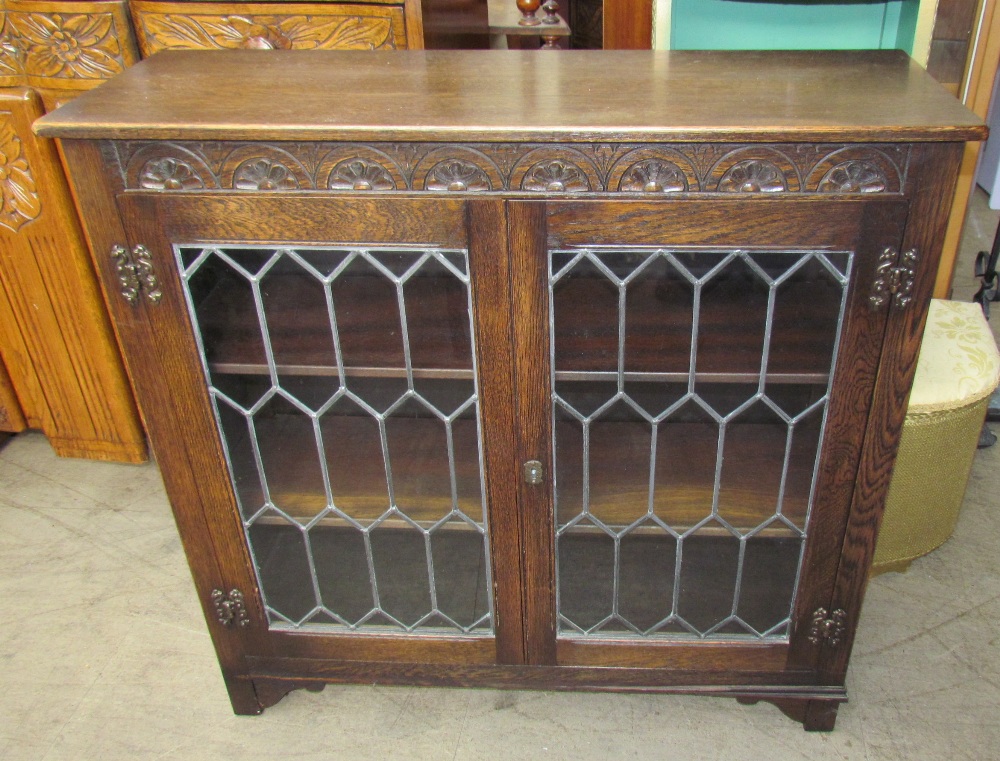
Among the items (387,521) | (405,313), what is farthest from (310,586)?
(405,313)

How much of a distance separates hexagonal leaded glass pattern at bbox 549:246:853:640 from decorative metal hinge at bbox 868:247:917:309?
35 millimetres

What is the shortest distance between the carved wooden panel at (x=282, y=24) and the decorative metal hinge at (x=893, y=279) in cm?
84

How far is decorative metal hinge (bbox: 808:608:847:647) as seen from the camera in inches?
49.4

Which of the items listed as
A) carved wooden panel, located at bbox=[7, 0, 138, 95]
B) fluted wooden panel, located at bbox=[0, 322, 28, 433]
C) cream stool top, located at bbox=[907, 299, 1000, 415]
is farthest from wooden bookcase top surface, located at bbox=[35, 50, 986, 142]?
fluted wooden panel, located at bbox=[0, 322, 28, 433]

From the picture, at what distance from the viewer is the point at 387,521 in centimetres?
126

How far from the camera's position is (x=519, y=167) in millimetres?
979

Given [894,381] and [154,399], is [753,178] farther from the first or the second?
[154,399]

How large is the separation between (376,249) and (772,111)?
46cm

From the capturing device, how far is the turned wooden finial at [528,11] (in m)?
2.06

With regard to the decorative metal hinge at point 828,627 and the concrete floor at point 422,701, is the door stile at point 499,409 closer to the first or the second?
the concrete floor at point 422,701

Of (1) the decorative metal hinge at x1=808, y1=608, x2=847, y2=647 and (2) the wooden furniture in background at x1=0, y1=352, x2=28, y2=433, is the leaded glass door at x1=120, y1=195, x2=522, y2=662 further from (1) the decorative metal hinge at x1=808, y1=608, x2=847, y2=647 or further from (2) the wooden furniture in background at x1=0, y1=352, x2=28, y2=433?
(2) the wooden furniture in background at x1=0, y1=352, x2=28, y2=433

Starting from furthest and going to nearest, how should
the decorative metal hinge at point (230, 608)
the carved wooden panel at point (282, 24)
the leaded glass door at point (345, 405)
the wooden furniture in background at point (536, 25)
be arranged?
the wooden furniture in background at point (536, 25)
the carved wooden panel at point (282, 24)
the decorative metal hinge at point (230, 608)
the leaded glass door at point (345, 405)

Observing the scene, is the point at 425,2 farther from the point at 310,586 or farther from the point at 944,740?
the point at 944,740

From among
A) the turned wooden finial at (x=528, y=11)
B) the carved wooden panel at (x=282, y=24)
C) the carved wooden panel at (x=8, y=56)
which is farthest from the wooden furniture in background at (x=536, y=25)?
the carved wooden panel at (x=8, y=56)
